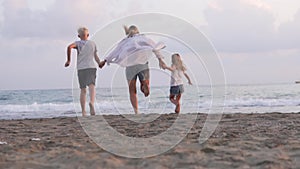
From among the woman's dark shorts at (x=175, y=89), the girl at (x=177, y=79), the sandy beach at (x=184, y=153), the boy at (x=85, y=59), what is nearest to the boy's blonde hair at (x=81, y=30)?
the boy at (x=85, y=59)

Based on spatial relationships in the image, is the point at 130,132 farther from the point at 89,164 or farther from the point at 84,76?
the point at 84,76

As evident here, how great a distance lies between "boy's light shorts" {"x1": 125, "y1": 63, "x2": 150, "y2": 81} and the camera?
7.60 m

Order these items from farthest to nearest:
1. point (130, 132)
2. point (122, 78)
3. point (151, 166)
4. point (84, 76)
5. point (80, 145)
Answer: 1. point (84, 76)
2. point (122, 78)
3. point (130, 132)
4. point (80, 145)
5. point (151, 166)

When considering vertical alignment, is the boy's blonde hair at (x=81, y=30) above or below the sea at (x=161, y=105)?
above

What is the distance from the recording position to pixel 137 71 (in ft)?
25.1

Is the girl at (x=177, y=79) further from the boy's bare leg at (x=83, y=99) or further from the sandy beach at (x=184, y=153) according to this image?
the sandy beach at (x=184, y=153)

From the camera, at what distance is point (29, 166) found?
3562mm

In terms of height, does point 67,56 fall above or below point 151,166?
above

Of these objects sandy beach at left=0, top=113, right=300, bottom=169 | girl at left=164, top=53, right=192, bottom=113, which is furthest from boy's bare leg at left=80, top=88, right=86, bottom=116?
sandy beach at left=0, top=113, right=300, bottom=169

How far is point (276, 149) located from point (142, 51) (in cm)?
384

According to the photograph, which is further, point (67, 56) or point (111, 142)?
point (67, 56)

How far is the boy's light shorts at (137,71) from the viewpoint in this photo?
7604mm

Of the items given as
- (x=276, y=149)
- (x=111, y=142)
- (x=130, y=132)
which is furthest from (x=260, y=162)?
(x=130, y=132)

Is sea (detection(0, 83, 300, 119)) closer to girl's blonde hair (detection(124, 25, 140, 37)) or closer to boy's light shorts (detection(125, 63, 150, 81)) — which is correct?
boy's light shorts (detection(125, 63, 150, 81))
